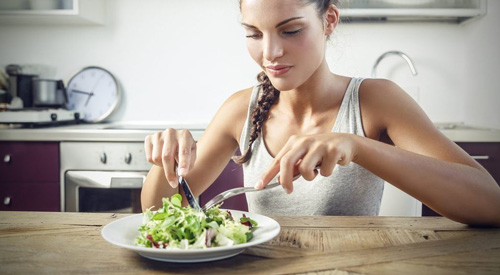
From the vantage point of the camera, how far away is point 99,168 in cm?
237

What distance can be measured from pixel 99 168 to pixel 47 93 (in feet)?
2.45

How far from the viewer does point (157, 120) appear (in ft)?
9.71

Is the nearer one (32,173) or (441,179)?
(441,179)

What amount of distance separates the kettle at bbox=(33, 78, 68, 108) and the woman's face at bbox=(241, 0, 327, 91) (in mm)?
1918

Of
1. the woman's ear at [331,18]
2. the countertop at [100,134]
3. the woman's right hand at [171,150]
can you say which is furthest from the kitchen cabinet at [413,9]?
the woman's right hand at [171,150]

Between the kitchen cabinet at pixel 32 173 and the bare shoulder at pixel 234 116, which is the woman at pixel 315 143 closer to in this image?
the bare shoulder at pixel 234 116

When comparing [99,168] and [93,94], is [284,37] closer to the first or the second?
[99,168]

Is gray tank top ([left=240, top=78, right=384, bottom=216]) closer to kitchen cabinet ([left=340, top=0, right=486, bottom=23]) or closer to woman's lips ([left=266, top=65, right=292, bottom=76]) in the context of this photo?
woman's lips ([left=266, top=65, right=292, bottom=76])

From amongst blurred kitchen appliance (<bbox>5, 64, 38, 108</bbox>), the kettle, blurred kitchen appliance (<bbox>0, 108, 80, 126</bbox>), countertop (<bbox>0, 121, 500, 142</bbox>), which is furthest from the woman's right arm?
blurred kitchen appliance (<bbox>5, 64, 38, 108</bbox>)

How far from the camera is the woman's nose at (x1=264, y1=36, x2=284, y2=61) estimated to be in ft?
3.91

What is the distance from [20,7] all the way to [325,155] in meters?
2.49

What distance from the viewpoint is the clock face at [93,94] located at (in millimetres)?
2930

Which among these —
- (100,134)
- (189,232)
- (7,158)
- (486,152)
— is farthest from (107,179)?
(486,152)

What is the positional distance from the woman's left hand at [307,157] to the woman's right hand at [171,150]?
0.23 m
